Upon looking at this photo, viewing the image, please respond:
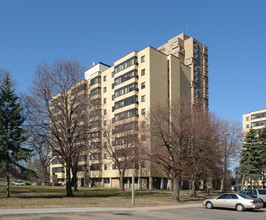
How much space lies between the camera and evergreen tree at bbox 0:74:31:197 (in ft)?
92.6

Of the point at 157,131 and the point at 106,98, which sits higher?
the point at 106,98

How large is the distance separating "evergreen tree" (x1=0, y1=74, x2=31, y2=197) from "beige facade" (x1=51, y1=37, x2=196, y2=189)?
77.7 feet

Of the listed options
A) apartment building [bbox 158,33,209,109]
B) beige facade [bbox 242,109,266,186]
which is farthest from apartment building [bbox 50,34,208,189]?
beige facade [bbox 242,109,266,186]

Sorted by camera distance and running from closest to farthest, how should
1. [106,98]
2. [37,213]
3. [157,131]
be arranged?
[37,213] < [157,131] < [106,98]

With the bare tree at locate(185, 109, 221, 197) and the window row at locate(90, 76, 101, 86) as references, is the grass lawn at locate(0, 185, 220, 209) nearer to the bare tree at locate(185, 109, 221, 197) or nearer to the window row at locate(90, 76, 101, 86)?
the bare tree at locate(185, 109, 221, 197)

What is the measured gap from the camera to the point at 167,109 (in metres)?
31.0

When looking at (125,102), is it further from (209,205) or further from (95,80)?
(209,205)

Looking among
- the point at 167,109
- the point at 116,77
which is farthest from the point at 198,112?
the point at 116,77

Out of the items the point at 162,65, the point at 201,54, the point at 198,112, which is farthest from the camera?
the point at 201,54

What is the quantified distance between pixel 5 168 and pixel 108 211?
51.1ft

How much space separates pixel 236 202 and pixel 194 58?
66.9 m

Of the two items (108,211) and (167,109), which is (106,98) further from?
(108,211)


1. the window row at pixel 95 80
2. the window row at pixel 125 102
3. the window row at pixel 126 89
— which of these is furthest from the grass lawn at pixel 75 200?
the window row at pixel 95 80

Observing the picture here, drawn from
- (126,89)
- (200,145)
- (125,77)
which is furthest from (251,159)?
(125,77)
